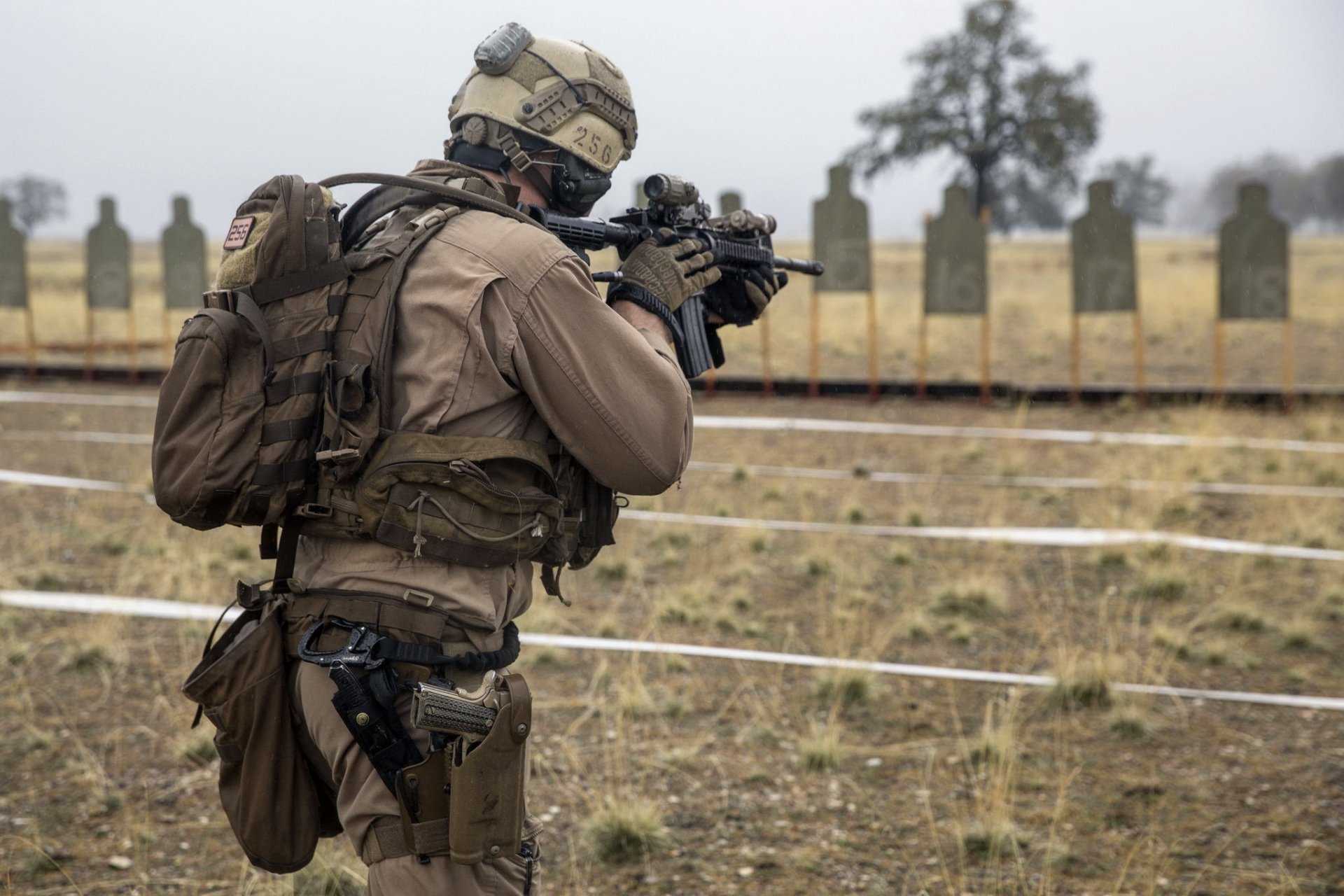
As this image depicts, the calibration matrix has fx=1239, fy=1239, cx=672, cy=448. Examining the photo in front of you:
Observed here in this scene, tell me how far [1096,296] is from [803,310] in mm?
12432

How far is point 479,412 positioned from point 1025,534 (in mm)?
5496

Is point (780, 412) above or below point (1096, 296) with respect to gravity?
below

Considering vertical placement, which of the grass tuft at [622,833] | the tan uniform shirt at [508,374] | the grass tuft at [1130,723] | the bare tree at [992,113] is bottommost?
the grass tuft at [622,833]

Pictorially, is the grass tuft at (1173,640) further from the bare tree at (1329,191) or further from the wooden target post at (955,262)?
the bare tree at (1329,191)

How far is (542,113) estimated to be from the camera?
2.19m

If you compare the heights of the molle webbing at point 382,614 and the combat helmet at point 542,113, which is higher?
the combat helmet at point 542,113

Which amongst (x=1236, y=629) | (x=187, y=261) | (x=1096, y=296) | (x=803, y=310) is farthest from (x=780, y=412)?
(x=803, y=310)

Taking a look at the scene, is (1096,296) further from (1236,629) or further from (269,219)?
(269,219)

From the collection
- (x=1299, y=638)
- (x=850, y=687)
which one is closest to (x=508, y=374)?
(x=850, y=687)

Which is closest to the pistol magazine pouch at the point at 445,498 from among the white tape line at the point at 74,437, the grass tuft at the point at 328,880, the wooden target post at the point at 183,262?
the grass tuft at the point at 328,880

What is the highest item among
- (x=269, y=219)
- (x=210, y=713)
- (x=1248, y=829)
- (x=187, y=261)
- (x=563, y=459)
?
(x=187, y=261)

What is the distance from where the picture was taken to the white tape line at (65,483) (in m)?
7.97

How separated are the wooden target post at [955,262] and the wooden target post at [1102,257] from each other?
2.86ft

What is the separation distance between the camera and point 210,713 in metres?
2.09
